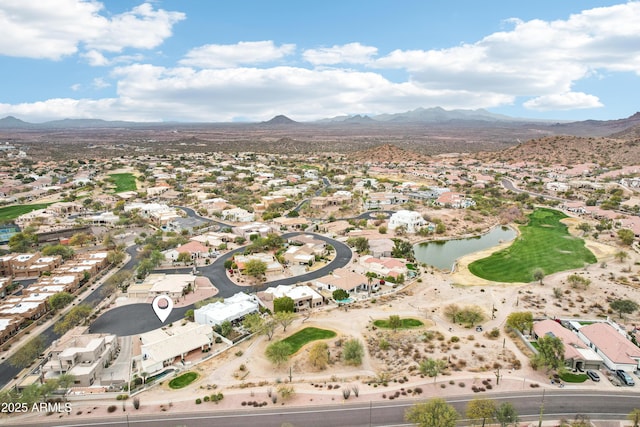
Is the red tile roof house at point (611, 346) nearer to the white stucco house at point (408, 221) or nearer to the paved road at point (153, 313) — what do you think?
the paved road at point (153, 313)

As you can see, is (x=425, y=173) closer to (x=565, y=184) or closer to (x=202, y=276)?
(x=565, y=184)

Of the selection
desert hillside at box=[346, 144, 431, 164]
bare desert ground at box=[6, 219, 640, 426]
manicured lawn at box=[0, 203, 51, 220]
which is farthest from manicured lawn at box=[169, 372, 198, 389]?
desert hillside at box=[346, 144, 431, 164]

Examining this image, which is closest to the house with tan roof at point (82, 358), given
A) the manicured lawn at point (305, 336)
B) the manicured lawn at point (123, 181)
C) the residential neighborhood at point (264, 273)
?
the residential neighborhood at point (264, 273)

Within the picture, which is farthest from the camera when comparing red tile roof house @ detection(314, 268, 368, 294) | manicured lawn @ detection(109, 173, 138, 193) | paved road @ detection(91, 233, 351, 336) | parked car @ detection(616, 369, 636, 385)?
manicured lawn @ detection(109, 173, 138, 193)

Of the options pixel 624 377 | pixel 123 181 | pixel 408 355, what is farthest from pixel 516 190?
pixel 123 181

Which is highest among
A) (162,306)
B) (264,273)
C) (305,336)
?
(162,306)

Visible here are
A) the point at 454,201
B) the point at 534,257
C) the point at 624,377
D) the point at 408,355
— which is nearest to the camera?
the point at 624,377

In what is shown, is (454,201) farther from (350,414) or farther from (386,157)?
(386,157)

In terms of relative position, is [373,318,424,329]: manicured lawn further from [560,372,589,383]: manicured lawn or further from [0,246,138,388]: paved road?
[0,246,138,388]: paved road
